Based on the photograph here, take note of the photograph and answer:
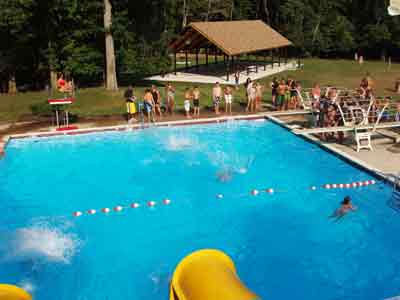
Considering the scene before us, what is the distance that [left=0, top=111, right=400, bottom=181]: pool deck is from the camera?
13.4 meters

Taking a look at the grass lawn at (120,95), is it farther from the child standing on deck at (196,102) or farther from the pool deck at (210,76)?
the child standing on deck at (196,102)

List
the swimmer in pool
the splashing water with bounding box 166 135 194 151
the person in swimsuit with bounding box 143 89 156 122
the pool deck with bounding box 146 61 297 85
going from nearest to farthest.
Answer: the swimmer in pool, the splashing water with bounding box 166 135 194 151, the person in swimsuit with bounding box 143 89 156 122, the pool deck with bounding box 146 61 297 85

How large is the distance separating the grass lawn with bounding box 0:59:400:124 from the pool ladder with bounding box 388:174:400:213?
34.8 ft

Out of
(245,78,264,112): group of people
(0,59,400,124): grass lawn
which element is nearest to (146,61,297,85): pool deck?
(0,59,400,124): grass lawn

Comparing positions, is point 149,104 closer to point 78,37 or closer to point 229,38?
point 78,37

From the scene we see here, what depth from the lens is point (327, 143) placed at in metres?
15.9

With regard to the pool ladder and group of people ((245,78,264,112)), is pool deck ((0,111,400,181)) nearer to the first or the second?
the pool ladder

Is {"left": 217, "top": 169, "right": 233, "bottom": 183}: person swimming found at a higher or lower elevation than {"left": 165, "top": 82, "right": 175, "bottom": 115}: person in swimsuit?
lower

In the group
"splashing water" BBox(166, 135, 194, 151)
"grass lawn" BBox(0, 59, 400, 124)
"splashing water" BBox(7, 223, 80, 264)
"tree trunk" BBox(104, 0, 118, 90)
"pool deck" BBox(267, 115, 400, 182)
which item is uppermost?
"tree trunk" BBox(104, 0, 118, 90)

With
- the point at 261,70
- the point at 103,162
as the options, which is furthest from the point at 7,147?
the point at 261,70

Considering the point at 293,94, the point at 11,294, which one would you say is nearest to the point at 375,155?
the point at 293,94

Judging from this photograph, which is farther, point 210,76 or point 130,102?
point 210,76

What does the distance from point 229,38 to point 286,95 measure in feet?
39.7

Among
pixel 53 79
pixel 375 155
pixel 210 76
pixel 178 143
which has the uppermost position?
pixel 53 79
